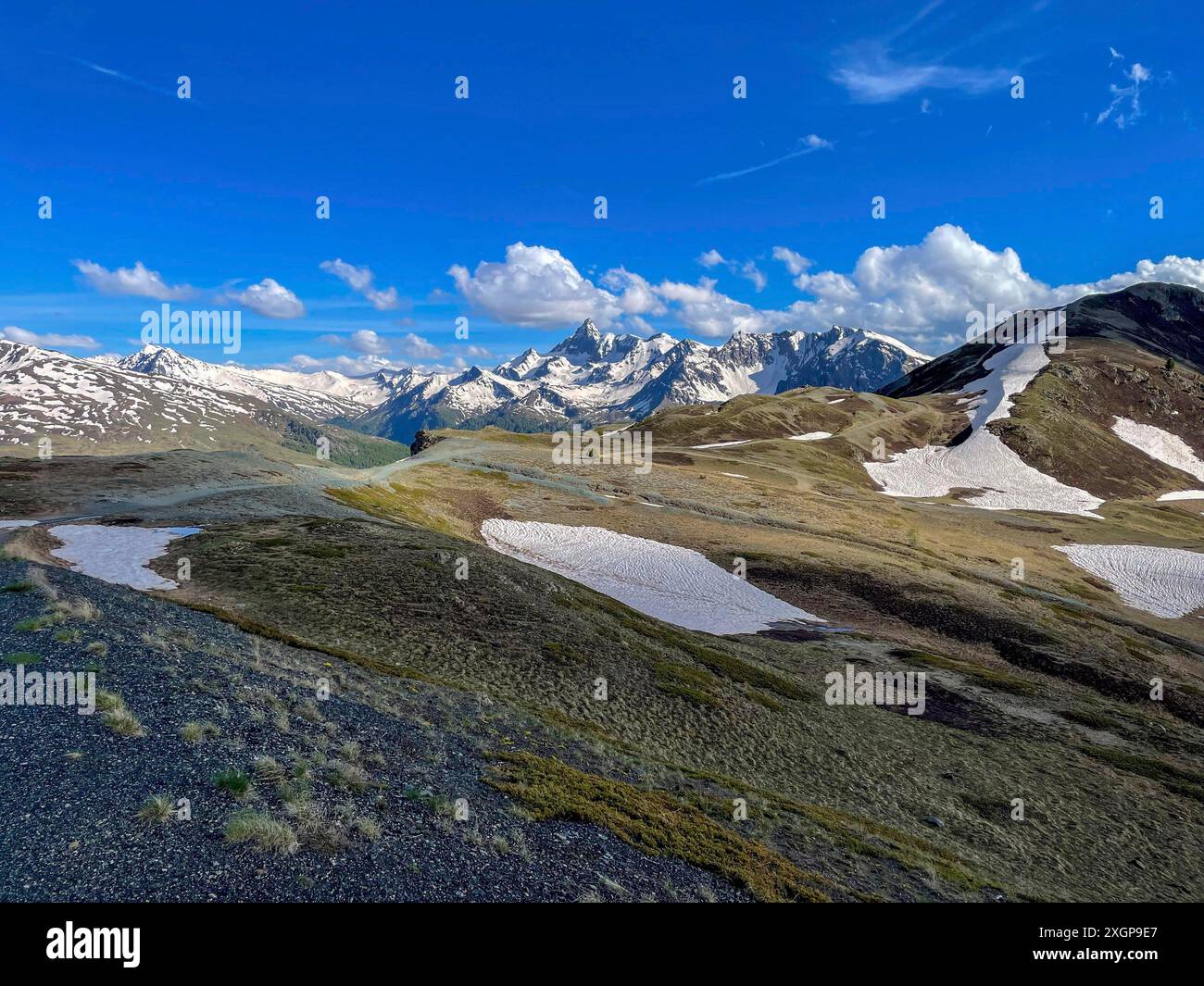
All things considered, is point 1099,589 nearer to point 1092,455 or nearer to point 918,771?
point 918,771

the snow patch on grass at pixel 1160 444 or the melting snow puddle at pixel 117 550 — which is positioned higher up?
the snow patch on grass at pixel 1160 444

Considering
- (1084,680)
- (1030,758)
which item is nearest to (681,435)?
(1084,680)

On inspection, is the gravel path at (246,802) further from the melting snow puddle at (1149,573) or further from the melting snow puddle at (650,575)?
the melting snow puddle at (1149,573)

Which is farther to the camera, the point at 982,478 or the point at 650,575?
the point at 982,478

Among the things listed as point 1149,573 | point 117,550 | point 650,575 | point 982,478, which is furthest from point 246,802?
point 982,478

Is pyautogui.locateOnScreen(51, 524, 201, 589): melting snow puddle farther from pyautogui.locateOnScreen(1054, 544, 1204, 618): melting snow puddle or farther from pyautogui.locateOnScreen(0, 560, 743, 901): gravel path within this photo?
pyautogui.locateOnScreen(1054, 544, 1204, 618): melting snow puddle

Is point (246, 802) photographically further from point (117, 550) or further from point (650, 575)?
point (650, 575)

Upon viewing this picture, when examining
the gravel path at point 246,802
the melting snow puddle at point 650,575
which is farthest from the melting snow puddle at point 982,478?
the gravel path at point 246,802
